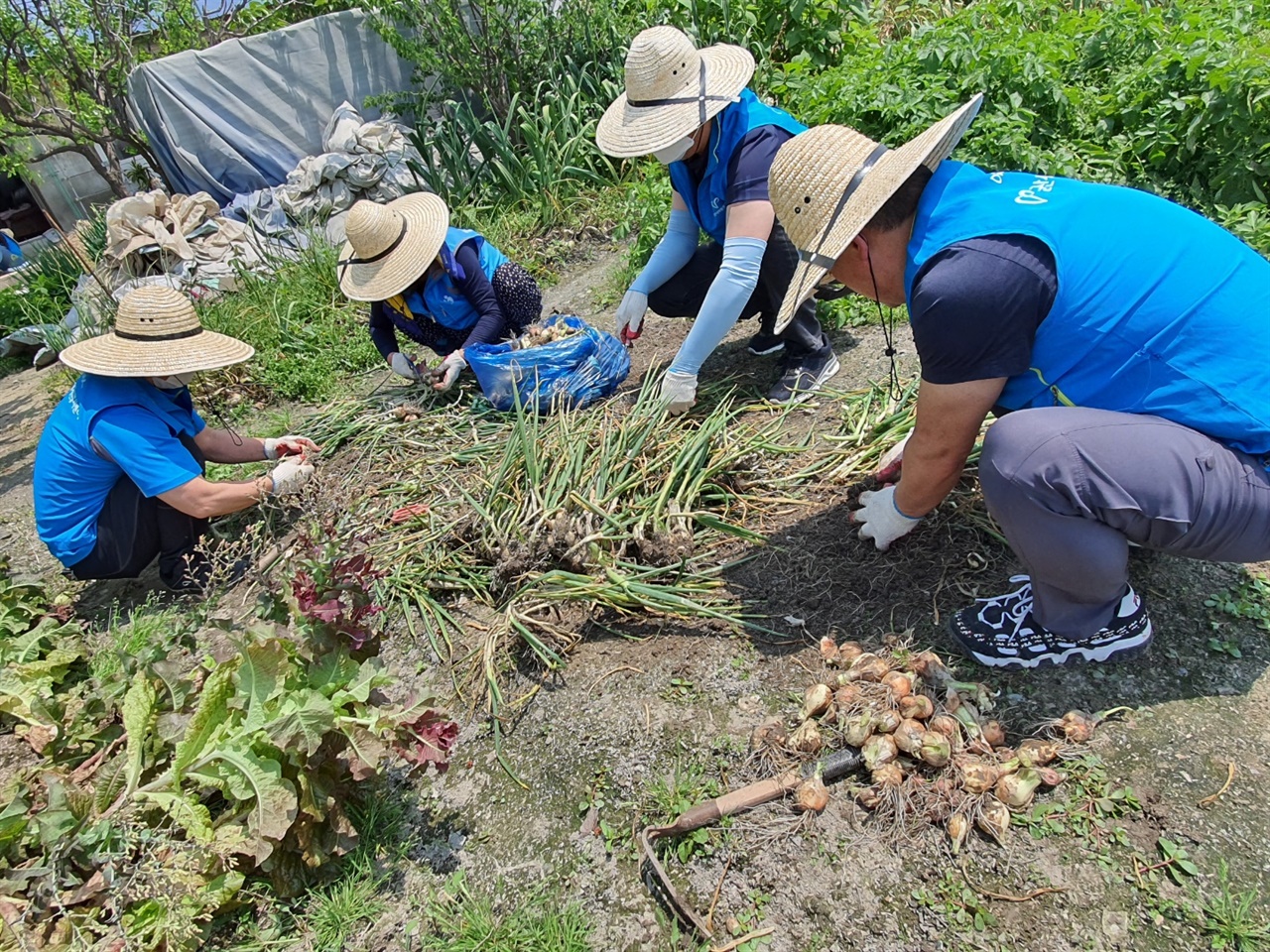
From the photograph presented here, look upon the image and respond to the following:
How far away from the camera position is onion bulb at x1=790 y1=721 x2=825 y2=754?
1647 millimetres

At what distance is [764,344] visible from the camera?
314 cm

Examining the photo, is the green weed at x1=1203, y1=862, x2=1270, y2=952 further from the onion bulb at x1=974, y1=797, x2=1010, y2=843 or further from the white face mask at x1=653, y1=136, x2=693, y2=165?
the white face mask at x1=653, y1=136, x2=693, y2=165

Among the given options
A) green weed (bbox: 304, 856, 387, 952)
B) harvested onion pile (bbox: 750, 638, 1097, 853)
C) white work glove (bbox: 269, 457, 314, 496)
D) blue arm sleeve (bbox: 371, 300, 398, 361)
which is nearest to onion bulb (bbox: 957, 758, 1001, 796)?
harvested onion pile (bbox: 750, 638, 1097, 853)

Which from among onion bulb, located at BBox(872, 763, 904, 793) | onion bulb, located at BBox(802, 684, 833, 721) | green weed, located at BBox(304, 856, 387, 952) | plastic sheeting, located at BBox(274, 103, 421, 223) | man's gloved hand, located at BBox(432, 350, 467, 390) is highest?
plastic sheeting, located at BBox(274, 103, 421, 223)

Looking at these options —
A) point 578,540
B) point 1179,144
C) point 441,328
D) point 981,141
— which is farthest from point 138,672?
point 1179,144

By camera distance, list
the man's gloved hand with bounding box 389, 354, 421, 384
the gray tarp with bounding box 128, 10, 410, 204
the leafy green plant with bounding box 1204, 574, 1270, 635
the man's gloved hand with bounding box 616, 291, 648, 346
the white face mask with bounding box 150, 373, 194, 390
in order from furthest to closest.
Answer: the gray tarp with bounding box 128, 10, 410, 204
the man's gloved hand with bounding box 389, 354, 421, 384
the man's gloved hand with bounding box 616, 291, 648, 346
the white face mask with bounding box 150, 373, 194, 390
the leafy green plant with bounding box 1204, 574, 1270, 635

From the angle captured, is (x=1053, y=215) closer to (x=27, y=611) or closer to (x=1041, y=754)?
(x=1041, y=754)

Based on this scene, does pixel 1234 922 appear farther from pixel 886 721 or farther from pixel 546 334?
pixel 546 334

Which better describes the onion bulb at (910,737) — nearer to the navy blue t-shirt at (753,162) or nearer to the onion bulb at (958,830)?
the onion bulb at (958,830)

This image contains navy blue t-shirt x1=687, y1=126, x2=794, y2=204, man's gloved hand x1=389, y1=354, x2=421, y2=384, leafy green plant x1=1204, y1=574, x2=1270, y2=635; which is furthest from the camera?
man's gloved hand x1=389, y1=354, x2=421, y2=384

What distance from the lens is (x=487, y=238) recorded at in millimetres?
4832

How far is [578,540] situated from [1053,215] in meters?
1.35

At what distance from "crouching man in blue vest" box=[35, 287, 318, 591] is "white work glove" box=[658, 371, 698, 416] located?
4.41ft

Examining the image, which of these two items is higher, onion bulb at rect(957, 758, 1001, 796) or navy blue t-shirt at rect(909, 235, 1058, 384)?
navy blue t-shirt at rect(909, 235, 1058, 384)
